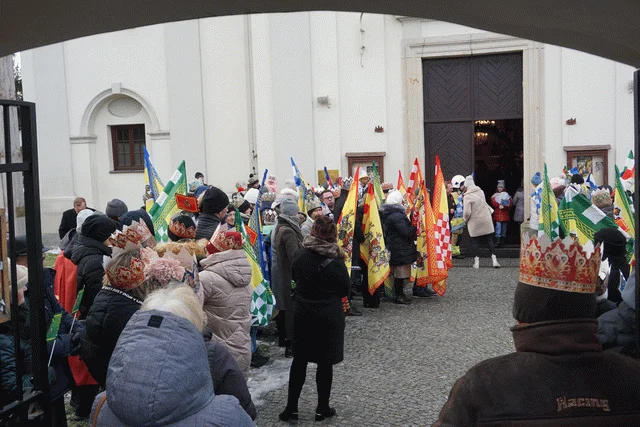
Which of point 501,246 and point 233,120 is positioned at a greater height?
point 233,120

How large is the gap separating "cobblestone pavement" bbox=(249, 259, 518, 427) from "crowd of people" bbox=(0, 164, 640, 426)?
0.30 meters

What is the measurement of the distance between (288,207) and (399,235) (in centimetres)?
333

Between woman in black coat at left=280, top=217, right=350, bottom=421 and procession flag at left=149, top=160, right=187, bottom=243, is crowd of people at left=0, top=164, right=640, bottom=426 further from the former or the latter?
procession flag at left=149, top=160, right=187, bottom=243

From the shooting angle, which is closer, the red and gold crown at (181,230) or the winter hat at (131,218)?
the red and gold crown at (181,230)

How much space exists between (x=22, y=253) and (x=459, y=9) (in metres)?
3.38

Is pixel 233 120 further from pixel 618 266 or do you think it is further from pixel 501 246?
pixel 618 266

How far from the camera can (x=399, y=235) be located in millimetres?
10352

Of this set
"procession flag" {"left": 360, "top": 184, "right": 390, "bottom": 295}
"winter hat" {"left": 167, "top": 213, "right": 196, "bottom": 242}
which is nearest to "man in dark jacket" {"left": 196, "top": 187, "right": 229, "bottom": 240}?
"winter hat" {"left": 167, "top": 213, "right": 196, "bottom": 242}

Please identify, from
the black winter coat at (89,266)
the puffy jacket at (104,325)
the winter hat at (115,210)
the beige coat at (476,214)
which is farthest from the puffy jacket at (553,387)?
the beige coat at (476,214)

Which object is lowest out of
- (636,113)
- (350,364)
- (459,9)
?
(350,364)

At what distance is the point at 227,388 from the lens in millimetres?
3025

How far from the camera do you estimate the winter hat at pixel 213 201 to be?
6945 millimetres

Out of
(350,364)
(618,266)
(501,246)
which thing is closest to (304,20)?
(501,246)

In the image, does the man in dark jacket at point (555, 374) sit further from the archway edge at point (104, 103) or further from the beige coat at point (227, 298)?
the archway edge at point (104, 103)
